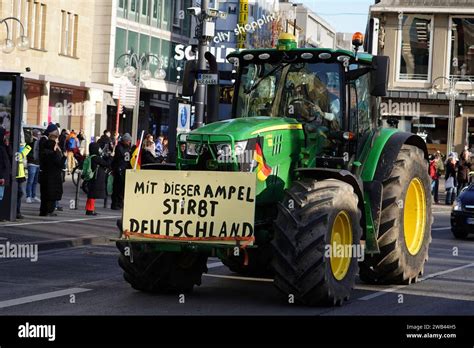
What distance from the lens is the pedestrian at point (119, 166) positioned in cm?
2719

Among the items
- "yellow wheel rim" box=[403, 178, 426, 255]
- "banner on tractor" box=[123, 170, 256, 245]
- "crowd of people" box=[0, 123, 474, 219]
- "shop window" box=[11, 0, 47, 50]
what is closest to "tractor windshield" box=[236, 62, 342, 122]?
"banner on tractor" box=[123, 170, 256, 245]

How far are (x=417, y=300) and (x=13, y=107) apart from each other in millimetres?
10713

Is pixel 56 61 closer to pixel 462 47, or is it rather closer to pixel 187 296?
pixel 462 47

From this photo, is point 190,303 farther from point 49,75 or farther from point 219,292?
point 49,75

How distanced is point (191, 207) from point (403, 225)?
3490mm

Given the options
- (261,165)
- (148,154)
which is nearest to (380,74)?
(261,165)

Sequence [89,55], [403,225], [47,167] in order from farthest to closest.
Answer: [89,55] → [47,167] → [403,225]

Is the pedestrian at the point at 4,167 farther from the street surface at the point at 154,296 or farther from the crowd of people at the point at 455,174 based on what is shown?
the crowd of people at the point at 455,174

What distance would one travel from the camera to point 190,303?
40.5 ft


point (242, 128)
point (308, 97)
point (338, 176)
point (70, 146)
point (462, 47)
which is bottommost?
point (70, 146)

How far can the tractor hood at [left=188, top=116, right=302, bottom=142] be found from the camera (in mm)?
12258

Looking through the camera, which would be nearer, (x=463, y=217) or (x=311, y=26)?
(x=463, y=217)

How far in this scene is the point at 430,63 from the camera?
58.2 metres
